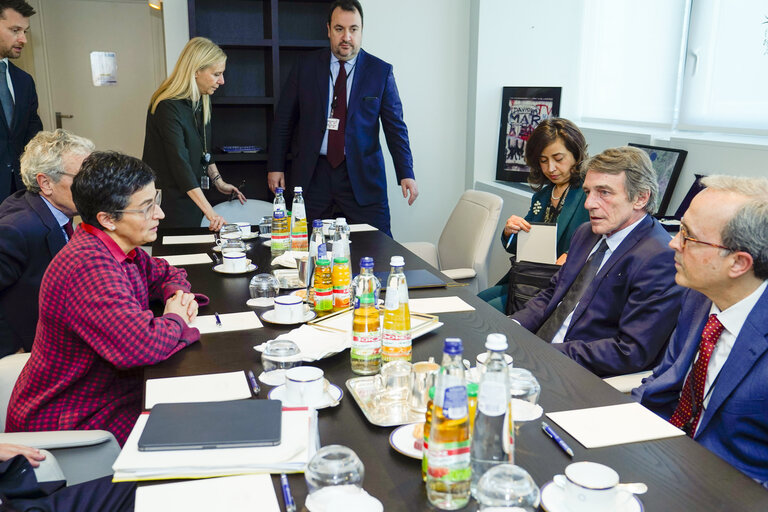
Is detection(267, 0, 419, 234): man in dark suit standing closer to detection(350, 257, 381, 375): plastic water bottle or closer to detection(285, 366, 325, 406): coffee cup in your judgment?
detection(350, 257, 381, 375): plastic water bottle

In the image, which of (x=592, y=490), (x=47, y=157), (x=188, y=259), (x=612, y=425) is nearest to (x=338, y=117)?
(x=188, y=259)

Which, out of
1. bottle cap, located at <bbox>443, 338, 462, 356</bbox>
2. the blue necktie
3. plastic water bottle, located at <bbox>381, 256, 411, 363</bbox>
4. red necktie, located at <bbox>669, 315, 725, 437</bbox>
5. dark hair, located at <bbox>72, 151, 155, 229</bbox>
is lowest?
red necktie, located at <bbox>669, 315, 725, 437</bbox>

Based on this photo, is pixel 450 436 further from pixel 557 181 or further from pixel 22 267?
pixel 557 181

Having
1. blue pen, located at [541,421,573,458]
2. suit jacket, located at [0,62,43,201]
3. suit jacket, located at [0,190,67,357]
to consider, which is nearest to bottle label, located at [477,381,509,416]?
blue pen, located at [541,421,573,458]

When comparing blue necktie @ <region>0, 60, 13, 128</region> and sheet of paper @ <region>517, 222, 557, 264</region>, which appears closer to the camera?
sheet of paper @ <region>517, 222, 557, 264</region>

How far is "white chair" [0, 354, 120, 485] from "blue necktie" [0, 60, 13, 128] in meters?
2.81

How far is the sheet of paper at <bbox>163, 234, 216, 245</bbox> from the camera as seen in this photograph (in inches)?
124

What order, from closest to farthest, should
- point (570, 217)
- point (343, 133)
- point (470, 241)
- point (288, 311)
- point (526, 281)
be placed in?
1. point (288, 311)
2. point (526, 281)
3. point (570, 217)
4. point (470, 241)
5. point (343, 133)

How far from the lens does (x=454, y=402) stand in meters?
0.99

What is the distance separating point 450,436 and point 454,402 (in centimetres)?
5

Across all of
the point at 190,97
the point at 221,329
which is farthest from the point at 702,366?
the point at 190,97

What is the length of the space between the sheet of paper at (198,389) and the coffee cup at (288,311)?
1.22 feet

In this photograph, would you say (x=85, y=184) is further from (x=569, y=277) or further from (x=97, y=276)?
(x=569, y=277)

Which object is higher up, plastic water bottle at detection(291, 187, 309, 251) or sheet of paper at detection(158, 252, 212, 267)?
plastic water bottle at detection(291, 187, 309, 251)
